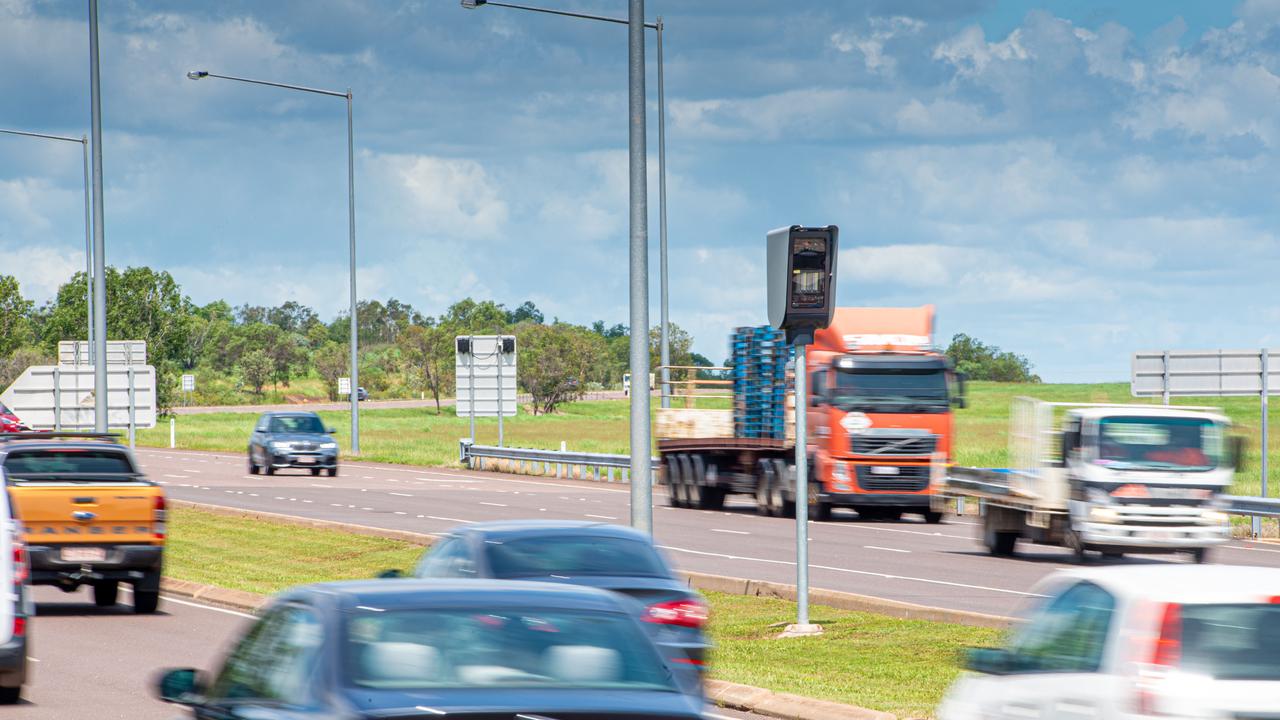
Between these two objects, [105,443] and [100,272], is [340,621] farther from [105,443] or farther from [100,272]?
[100,272]

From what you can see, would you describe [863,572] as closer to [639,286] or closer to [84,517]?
[639,286]

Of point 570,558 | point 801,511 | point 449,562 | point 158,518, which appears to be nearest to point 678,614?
point 570,558

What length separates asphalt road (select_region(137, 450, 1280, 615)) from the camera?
72.2ft

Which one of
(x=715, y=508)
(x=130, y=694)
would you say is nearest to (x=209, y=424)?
(x=715, y=508)

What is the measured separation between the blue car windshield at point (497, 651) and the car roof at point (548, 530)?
608 centimetres

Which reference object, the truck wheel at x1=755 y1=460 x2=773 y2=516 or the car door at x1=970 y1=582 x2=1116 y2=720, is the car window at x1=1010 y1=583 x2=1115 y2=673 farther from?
the truck wheel at x1=755 y1=460 x2=773 y2=516

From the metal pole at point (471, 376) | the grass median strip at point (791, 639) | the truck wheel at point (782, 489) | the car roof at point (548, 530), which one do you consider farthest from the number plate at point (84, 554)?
the metal pole at point (471, 376)

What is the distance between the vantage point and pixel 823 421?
32.6 metres

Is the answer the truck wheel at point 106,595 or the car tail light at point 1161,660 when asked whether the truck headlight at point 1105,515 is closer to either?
the truck wheel at point 106,595

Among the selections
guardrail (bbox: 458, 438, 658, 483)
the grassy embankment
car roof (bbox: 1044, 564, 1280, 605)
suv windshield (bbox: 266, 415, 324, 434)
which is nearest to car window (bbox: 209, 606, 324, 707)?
car roof (bbox: 1044, 564, 1280, 605)

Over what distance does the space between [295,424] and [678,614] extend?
40160mm

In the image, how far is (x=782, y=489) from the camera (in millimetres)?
34906

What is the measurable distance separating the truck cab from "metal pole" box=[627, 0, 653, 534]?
1474 centimetres

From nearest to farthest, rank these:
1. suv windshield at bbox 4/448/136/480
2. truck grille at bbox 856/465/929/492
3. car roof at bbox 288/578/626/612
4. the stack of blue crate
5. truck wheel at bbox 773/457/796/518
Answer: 1. car roof at bbox 288/578/626/612
2. suv windshield at bbox 4/448/136/480
3. truck grille at bbox 856/465/929/492
4. truck wheel at bbox 773/457/796/518
5. the stack of blue crate
